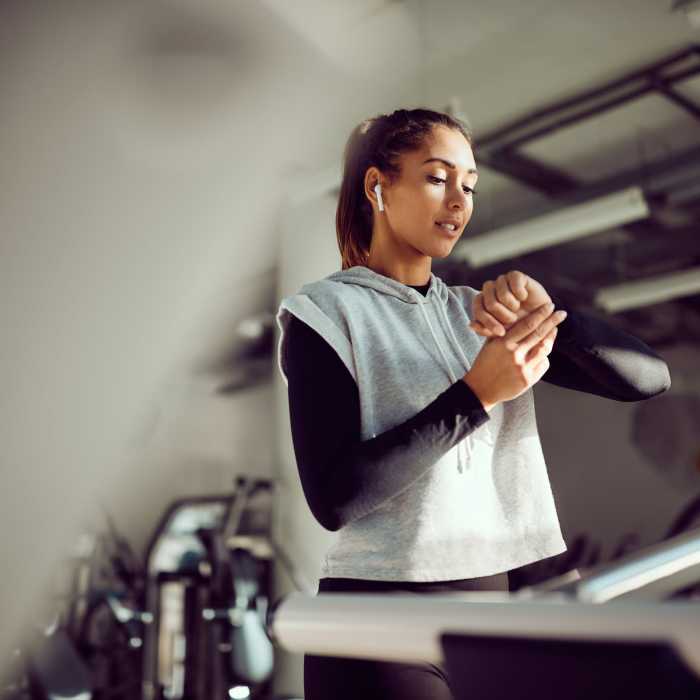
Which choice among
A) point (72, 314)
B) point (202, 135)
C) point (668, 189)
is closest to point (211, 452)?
point (72, 314)

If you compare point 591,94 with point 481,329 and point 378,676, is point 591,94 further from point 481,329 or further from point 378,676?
point 378,676

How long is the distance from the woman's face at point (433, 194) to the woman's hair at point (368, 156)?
17 mm

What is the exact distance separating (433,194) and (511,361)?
249 mm

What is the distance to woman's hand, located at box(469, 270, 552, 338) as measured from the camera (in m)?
0.77

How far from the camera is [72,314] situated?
4254 millimetres

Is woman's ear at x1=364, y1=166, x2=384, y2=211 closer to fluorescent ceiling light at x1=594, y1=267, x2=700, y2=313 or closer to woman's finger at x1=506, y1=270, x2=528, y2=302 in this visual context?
woman's finger at x1=506, y1=270, x2=528, y2=302

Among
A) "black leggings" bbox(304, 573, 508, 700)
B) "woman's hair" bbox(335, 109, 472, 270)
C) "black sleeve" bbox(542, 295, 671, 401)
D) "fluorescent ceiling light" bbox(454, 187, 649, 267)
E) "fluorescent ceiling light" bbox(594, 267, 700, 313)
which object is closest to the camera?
"black leggings" bbox(304, 573, 508, 700)

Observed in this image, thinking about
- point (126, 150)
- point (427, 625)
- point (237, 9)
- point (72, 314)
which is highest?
point (237, 9)

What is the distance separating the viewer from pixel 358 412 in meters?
0.79

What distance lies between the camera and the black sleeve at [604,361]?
33.1 inches

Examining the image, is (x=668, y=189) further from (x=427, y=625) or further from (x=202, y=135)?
(x=427, y=625)

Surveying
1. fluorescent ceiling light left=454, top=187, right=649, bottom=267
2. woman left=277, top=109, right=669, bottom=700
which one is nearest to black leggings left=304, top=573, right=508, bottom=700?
woman left=277, top=109, right=669, bottom=700

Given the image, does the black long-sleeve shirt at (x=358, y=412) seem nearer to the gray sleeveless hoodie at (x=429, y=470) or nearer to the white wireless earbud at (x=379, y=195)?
the gray sleeveless hoodie at (x=429, y=470)

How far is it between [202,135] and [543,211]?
119 inches
